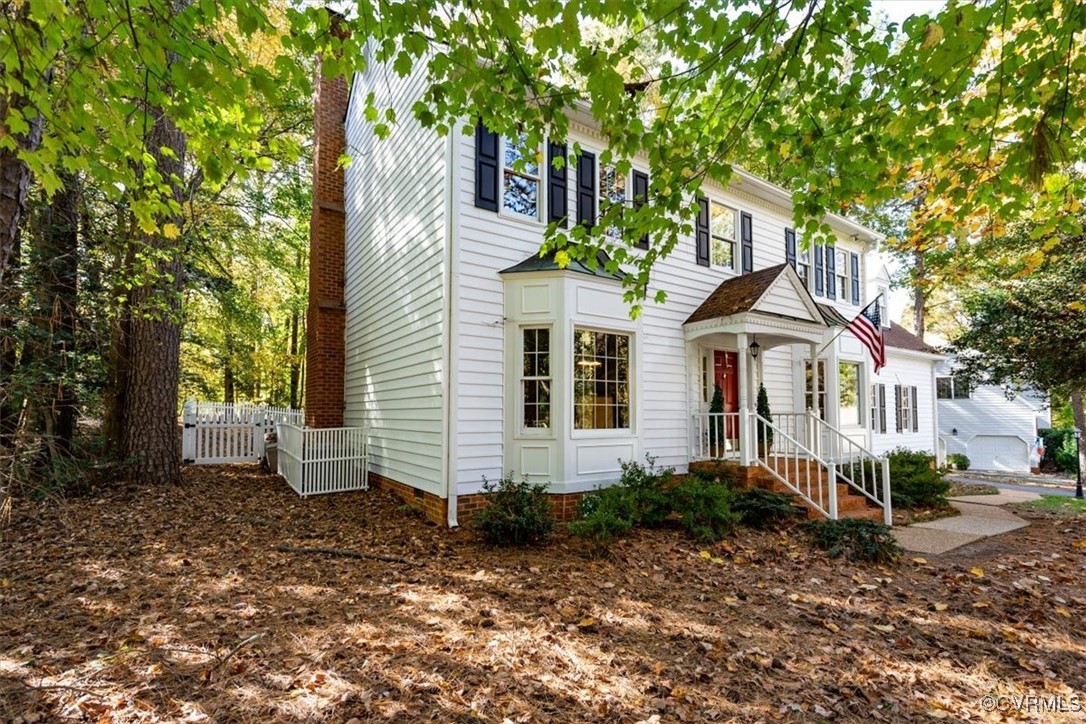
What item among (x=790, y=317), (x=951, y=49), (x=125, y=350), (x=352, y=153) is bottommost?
(x=125, y=350)

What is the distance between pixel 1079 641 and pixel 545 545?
4750 mm

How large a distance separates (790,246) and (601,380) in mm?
6650

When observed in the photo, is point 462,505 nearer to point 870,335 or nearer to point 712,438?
point 712,438

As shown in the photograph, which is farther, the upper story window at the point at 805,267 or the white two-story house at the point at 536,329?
the upper story window at the point at 805,267

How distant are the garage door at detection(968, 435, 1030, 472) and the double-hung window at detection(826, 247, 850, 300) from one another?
15.2 meters

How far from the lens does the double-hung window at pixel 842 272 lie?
43.8 ft

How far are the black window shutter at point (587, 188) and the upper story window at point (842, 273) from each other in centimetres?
792

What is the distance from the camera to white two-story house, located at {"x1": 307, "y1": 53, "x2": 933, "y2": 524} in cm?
757

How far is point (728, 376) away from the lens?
1062 centimetres

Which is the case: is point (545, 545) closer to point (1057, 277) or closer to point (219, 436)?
point (219, 436)

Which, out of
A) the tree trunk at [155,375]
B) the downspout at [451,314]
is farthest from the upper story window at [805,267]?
the tree trunk at [155,375]

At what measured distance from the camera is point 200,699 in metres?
3.03

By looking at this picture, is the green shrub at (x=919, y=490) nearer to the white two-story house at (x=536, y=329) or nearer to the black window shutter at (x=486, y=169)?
the white two-story house at (x=536, y=329)

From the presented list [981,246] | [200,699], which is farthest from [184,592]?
[981,246]
